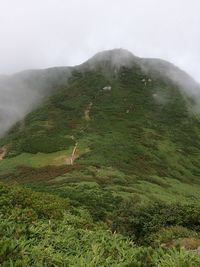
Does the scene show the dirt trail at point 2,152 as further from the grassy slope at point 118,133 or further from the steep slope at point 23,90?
the steep slope at point 23,90

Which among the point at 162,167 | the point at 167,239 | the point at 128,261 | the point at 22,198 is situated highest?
the point at 128,261

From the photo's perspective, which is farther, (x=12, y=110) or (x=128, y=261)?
(x=12, y=110)

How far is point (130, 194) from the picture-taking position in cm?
5638

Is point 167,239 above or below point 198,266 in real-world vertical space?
below

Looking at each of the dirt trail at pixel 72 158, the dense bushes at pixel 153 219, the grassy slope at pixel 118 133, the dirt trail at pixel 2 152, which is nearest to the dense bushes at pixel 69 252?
the dense bushes at pixel 153 219

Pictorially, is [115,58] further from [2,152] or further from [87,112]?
[2,152]

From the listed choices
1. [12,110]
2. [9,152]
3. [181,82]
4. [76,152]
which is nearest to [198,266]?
[76,152]

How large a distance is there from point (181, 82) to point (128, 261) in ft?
483

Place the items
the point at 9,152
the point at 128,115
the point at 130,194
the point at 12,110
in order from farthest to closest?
the point at 12,110, the point at 128,115, the point at 9,152, the point at 130,194

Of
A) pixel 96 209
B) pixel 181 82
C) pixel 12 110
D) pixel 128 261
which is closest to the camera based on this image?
pixel 128 261

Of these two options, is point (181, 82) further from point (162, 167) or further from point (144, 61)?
point (162, 167)

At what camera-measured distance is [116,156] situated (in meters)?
83.1

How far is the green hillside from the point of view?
2886 centimetres

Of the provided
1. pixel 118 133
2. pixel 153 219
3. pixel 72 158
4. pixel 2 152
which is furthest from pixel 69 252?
pixel 118 133
